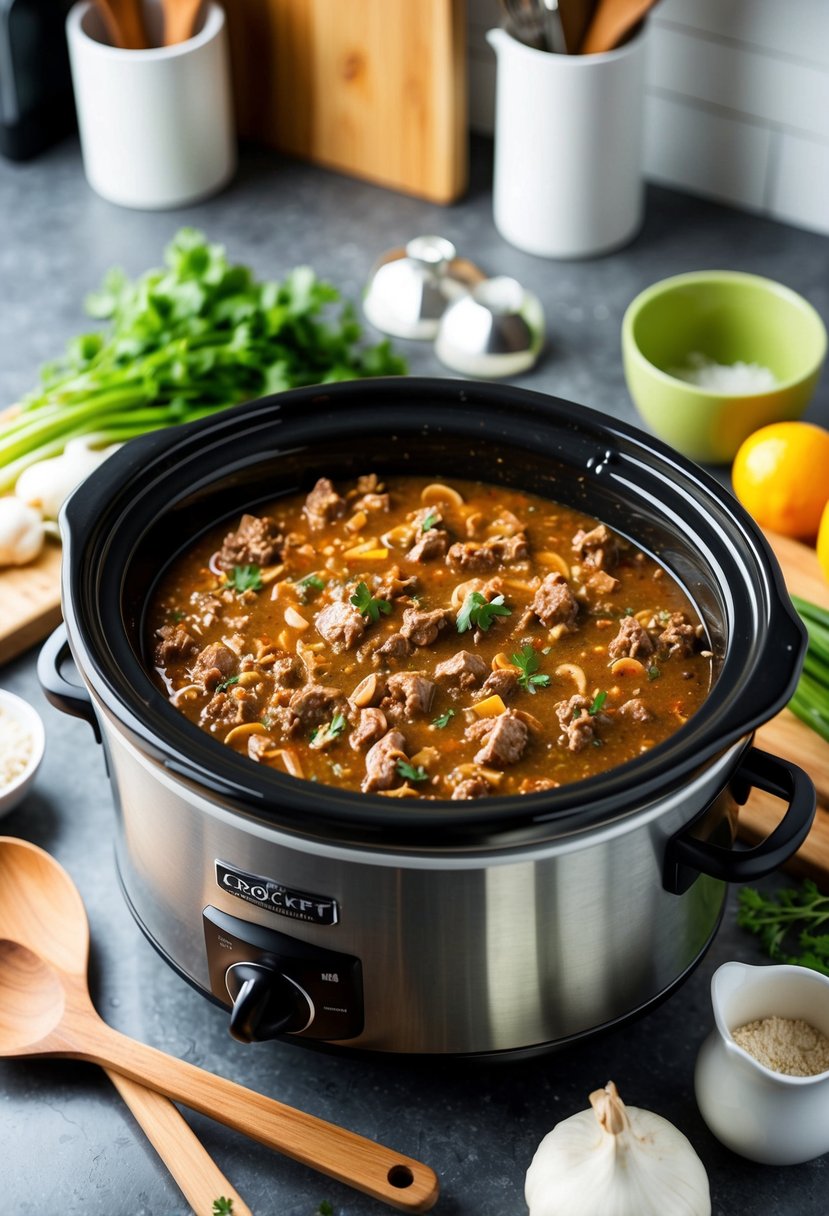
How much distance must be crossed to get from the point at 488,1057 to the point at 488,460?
1.04 meters

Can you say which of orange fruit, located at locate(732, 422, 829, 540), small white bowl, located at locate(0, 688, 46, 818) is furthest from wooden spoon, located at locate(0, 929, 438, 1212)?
orange fruit, located at locate(732, 422, 829, 540)

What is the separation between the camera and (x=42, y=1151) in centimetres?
225

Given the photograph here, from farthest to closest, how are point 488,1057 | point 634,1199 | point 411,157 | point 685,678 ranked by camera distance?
point 411,157, point 685,678, point 488,1057, point 634,1199

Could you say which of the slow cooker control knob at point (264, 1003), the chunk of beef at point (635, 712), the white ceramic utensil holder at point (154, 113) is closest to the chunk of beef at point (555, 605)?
the chunk of beef at point (635, 712)

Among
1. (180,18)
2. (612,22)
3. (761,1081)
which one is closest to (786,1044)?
(761,1081)

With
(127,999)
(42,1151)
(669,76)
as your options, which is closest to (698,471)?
(127,999)

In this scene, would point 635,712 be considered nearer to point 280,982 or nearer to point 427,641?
point 427,641

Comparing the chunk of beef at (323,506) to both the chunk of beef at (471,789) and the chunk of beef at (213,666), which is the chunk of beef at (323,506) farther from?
the chunk of beef at (471,789)

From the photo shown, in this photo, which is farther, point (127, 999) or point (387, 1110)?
point (127, 999)

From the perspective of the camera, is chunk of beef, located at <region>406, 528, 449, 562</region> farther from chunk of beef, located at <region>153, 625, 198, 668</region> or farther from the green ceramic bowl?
the green ceramic bowl

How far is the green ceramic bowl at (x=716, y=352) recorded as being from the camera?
10.6 feet

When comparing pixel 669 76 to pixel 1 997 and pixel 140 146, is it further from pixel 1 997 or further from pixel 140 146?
pixel 1 997

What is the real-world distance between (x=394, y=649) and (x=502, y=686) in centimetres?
19

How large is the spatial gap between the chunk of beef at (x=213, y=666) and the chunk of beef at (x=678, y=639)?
2.23 feet
